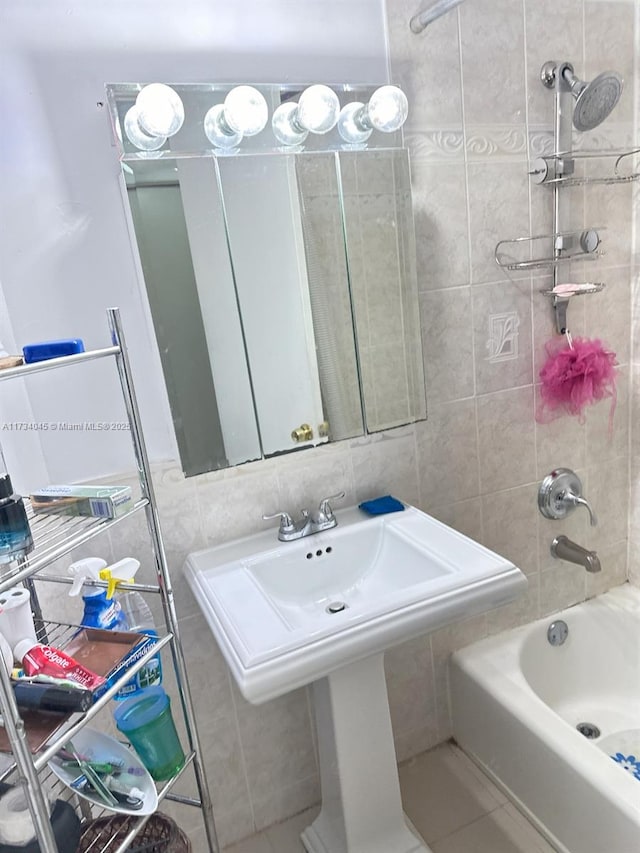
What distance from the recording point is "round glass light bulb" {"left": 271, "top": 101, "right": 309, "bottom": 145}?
1.26 metres

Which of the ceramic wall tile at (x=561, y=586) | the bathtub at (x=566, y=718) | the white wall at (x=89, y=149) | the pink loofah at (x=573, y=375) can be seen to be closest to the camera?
the white wall at (x=89, y=149)

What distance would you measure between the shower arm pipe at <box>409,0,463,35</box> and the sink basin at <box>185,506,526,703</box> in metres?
1.12

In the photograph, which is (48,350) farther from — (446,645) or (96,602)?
(446,645)

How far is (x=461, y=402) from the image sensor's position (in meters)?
1.61

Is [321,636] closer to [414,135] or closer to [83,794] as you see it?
[83,794]

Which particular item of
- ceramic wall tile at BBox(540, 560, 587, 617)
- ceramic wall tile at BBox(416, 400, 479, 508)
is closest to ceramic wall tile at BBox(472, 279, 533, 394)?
ceramic wall tile at BBox(416, 400, 479, 508)

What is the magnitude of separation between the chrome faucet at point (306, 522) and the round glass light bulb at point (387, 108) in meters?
0.86

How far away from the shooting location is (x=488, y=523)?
68.2 inches

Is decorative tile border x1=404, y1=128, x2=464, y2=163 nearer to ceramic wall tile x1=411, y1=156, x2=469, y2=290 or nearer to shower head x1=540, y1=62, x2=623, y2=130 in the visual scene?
ceramic wall tile x1=411, y1=156, x2=469, y2=290

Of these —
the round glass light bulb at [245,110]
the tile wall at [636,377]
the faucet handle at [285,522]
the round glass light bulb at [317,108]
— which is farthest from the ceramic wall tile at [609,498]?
the round glass light bulb at [245,110]

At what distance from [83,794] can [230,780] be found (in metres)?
0.74

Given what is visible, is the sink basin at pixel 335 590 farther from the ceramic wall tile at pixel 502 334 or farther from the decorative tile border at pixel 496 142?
the decorative tile border at pixel 496 142

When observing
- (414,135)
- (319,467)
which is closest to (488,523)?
(319,467)

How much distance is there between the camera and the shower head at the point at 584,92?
4.79ft
